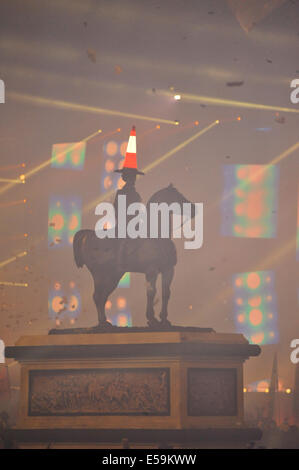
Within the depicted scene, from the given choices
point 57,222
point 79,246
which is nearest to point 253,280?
point 57,222

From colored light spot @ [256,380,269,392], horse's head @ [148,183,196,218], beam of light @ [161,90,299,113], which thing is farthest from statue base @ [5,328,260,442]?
beam of light @ [161,90,299,113]

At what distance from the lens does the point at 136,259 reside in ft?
28.2

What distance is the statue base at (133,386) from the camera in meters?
7.81

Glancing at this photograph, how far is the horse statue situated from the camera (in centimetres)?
856

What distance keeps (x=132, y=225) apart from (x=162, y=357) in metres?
1.62

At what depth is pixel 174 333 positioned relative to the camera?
794cm

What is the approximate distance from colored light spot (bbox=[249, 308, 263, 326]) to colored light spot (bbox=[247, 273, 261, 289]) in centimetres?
48

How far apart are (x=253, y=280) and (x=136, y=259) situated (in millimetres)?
6943

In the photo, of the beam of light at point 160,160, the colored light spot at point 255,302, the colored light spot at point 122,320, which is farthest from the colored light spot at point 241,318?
the beam of light at point 160,160

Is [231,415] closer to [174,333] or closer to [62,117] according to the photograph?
[174,333]

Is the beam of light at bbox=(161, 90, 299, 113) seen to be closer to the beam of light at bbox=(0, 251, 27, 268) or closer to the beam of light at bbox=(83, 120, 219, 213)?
the beam of light at bbox=(83, 120, 219, 213)

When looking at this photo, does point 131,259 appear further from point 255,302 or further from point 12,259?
point 12,259

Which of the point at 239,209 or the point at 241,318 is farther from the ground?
the point at 239,209

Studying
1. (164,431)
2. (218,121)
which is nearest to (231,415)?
(164,431)
